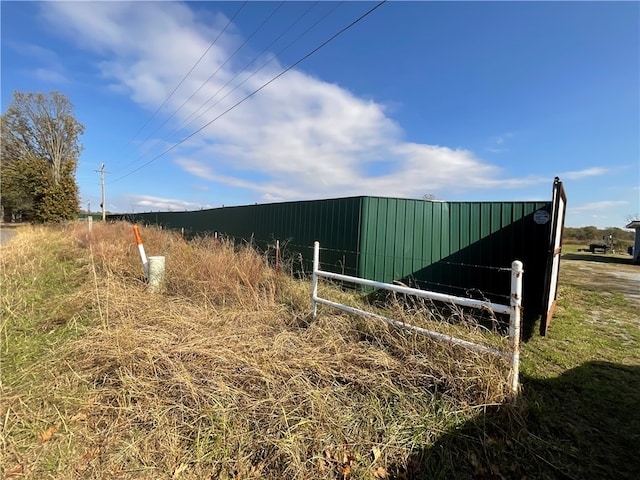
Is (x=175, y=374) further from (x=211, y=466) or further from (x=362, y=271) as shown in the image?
(x=362, y=271)

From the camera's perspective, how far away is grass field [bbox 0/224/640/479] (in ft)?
6.15

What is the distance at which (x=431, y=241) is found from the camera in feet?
24.9

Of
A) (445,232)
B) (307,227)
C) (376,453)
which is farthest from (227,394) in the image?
(307,227)

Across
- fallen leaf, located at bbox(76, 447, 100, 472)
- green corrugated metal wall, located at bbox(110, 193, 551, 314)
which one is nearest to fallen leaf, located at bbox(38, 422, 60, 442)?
fallen leaf, located at bbox(76, 447, 100, 472)

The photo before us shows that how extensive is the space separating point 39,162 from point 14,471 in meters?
34.2

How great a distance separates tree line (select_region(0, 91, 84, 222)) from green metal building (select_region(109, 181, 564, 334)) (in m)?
25.7

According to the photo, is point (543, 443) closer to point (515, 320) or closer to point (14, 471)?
point (515, 320)

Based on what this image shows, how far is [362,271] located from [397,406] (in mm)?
5549

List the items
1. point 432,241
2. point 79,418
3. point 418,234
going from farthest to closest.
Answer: point 418,234 → point 432,241 → point 79,418

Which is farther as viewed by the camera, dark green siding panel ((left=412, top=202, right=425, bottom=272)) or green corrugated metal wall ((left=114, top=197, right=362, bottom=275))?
green corrugated metal wall ((left=114, top=197, right=362, bottom=275))

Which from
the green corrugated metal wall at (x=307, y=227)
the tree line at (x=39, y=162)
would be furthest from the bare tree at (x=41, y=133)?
the green corrugated metal wall at (x=307, y=227)

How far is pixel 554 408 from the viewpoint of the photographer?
2533 millimetres

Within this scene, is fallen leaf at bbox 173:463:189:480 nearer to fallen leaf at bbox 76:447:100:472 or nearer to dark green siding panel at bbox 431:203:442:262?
fallen leaf at bbox 76:447:100:472

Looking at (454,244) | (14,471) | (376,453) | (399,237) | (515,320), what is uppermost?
(399,237)
